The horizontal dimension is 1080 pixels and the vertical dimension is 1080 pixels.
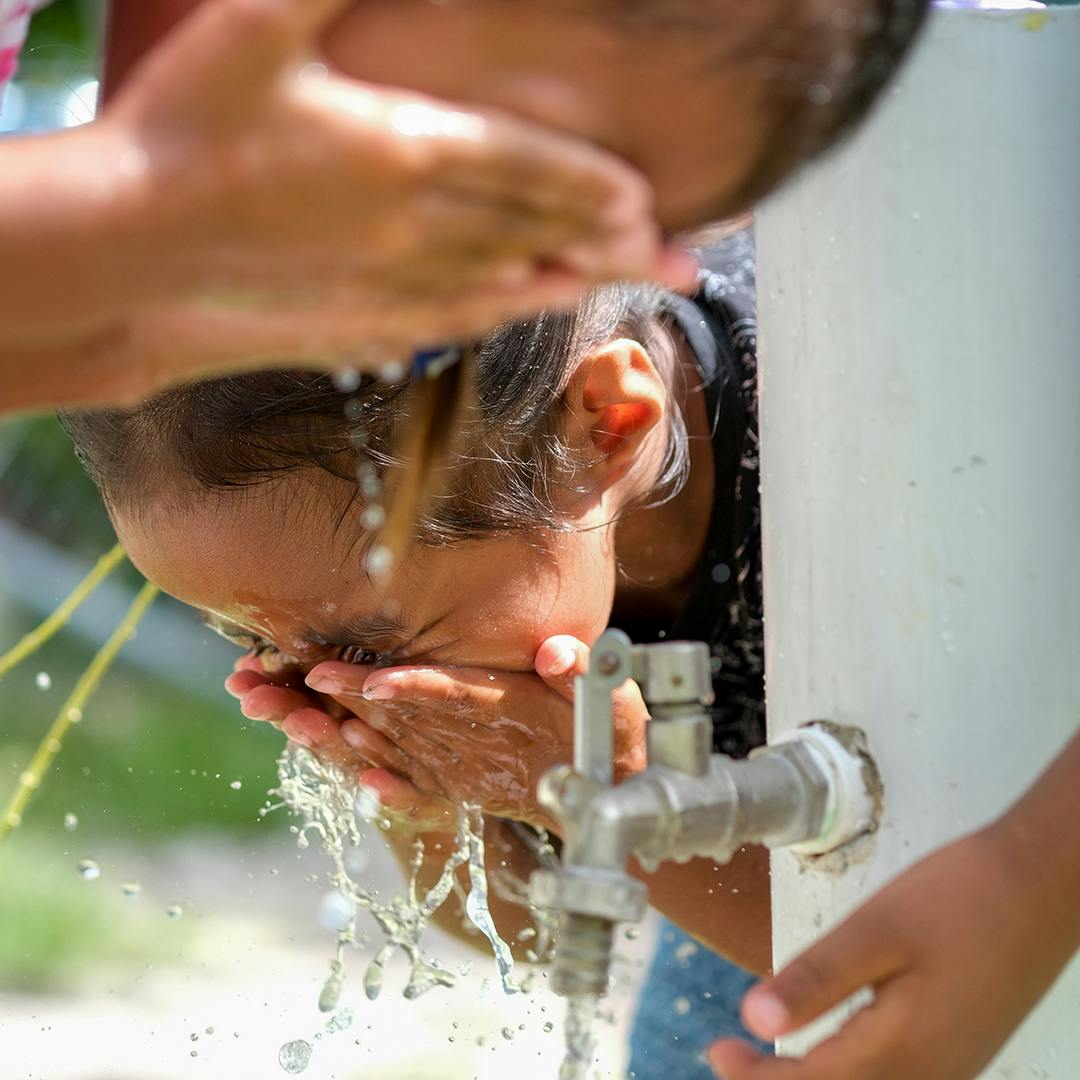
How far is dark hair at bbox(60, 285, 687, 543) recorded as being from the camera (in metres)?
1.02

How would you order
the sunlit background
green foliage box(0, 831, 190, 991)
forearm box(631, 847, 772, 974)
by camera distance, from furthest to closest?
1. green foliage box(0, 831, 190, 991)
2. the sunlit background
3. forearm box(631, 847, 772, 974)

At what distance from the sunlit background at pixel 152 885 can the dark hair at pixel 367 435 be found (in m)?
0.92

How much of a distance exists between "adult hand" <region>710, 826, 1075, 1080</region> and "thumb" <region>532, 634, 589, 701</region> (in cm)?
48

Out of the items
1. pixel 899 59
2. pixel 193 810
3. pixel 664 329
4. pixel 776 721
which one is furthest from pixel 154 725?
pixel 899 59

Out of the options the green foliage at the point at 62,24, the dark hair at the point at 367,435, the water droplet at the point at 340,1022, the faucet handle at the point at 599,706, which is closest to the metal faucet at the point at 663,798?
the faucet handle at the point at 599,706

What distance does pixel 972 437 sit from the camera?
2.43ft

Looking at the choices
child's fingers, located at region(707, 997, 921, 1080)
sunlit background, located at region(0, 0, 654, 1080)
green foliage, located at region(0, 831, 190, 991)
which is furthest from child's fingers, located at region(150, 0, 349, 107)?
green foliage, located at region(0, 831, 190, 991)

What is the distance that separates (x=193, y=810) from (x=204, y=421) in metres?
2.44

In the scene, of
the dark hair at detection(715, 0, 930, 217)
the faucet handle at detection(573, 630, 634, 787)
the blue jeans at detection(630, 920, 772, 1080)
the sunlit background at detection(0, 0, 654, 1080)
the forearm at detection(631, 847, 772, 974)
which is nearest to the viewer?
the dark hair at detection(715, 0, 930, 217)

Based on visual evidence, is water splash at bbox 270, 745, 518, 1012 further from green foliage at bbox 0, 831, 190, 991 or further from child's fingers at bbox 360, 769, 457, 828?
green foliage at bbox 0, 831, 190, 991

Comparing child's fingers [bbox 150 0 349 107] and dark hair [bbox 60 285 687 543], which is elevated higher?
child's fingers [bbox 150 0 349 107]

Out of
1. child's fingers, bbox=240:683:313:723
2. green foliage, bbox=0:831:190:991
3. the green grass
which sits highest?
child's fingers, bbox=240:683:313:723

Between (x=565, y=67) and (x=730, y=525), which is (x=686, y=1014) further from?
(x=565, y=67)

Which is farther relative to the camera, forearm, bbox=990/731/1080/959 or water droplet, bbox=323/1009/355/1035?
water droplet, bbox=323/1009/355/1035
